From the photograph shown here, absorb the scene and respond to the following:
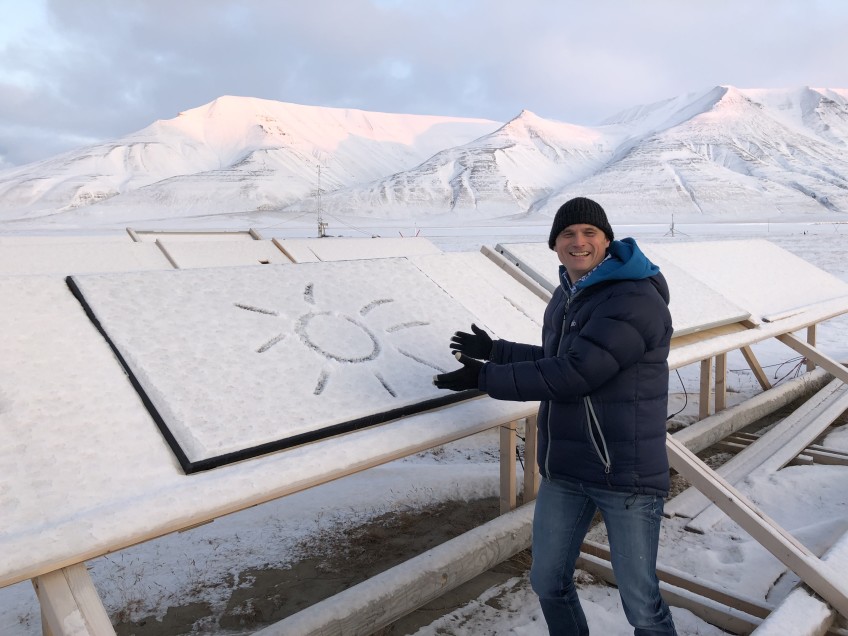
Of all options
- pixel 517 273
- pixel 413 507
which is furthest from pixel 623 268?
pixel 413 507

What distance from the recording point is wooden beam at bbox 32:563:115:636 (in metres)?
1.47

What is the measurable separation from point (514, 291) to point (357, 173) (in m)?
133

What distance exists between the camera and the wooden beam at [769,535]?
96.4 inches

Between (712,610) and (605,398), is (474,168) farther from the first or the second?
(605,398)

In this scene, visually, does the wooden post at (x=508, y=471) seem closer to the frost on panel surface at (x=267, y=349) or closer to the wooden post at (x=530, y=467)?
the wooden post at (x=530, y=467)

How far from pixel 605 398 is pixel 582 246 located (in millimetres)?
474

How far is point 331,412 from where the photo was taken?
220cm

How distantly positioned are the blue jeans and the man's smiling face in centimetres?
68

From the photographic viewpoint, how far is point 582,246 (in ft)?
6.54

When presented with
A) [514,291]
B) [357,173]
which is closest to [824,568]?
[514,291]

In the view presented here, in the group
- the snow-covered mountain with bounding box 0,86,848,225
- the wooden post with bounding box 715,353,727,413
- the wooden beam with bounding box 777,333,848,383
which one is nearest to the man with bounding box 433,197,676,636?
the wooden beam with bounding box 777,333,848,383

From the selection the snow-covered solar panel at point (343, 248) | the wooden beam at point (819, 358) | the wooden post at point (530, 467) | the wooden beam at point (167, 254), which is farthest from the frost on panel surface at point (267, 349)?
the snow-covered solar panel at point (343, 248)

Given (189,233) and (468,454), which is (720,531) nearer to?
(468,454)

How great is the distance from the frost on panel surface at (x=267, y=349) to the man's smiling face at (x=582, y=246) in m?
0.79
